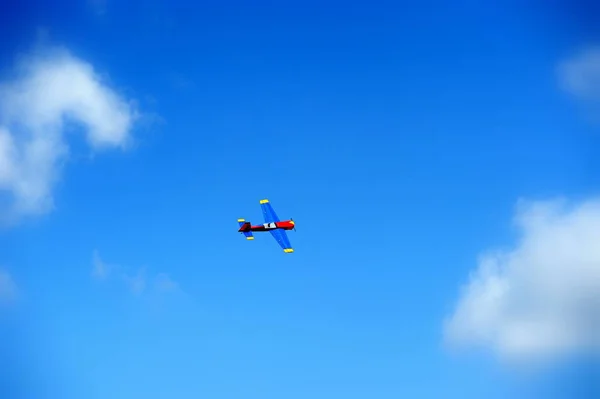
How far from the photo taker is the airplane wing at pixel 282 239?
153375 mm

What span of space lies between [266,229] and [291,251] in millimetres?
15012

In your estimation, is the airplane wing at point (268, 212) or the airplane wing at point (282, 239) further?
the airplane wing at point (268, 212)

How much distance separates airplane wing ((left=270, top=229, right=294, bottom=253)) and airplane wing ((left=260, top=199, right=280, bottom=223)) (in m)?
3.80

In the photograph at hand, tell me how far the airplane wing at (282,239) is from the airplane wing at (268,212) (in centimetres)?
380

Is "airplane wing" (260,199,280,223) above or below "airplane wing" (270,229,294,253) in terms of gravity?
above

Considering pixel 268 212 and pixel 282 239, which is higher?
pixel 268 212

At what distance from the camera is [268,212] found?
166 m

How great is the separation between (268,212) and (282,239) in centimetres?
1185

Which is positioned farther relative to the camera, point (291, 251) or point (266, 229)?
point (266, 229)

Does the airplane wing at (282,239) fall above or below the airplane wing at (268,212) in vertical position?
below

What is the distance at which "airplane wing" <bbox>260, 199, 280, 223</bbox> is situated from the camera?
165125 mm

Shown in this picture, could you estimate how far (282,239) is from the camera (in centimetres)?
15788

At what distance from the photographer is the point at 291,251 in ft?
499

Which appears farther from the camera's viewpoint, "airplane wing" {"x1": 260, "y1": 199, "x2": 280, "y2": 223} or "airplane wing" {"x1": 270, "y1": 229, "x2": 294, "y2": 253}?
"airplane wing" {"x1": 260, "y1": 199, "x2": 280, "y2": 223}
